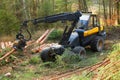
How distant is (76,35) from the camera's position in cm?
1325

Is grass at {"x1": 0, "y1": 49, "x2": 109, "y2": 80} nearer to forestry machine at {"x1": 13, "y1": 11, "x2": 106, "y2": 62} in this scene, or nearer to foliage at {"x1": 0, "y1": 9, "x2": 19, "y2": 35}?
forestry machine at {"x1": 13, "y1": 11, "x2": 106, "y2": 62}

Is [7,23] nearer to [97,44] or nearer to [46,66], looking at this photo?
[97,44]

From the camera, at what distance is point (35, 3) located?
87.4ft

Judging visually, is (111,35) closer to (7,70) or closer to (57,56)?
(57,56)

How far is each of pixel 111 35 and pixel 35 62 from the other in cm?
783

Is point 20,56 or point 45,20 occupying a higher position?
point 45,20

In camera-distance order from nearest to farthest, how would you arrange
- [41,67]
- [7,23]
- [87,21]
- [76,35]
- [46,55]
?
[41,67] → [46,55] → [76,35] → [87,21] → [7,23]

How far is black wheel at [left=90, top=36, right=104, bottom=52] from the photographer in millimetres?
14109

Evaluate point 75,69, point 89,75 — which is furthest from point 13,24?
point 89,75

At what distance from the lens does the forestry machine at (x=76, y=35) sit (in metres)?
11.8

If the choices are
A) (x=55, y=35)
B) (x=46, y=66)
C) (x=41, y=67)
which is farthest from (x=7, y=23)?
(x=41, y=67)

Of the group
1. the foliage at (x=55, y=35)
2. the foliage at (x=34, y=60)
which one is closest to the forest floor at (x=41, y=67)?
the foliage at (x=34, y=60)

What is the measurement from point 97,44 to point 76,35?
56.6 inches

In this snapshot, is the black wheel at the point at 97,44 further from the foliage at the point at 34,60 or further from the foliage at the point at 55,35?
the foliage at the point at 55,35
